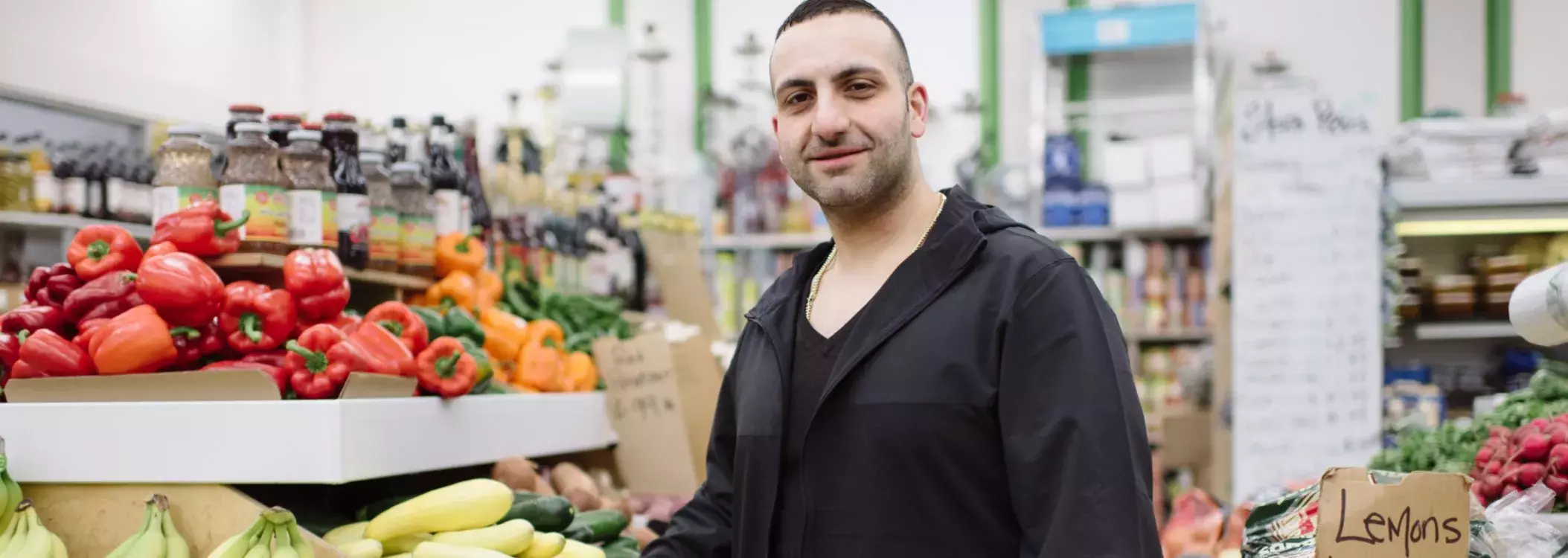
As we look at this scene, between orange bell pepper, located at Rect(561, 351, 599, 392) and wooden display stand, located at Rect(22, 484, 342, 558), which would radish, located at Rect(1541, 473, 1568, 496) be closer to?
wooden display stand, located at Rect(22, 484, 342, 558)

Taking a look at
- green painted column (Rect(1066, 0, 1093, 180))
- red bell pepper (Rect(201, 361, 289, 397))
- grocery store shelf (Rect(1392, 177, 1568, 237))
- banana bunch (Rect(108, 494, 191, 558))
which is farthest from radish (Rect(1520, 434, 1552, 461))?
green painted column (Rect(1066, 0, 1093, 180))

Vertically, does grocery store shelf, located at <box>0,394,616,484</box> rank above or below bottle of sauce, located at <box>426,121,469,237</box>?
below

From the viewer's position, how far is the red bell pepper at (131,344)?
2.30 metres

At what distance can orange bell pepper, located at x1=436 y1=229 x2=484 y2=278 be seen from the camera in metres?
3.44

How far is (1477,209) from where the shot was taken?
5340mm

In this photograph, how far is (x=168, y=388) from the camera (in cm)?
230

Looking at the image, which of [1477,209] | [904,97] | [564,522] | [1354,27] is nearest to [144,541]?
[564,522]

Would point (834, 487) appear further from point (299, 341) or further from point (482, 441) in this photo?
point (482, 441)

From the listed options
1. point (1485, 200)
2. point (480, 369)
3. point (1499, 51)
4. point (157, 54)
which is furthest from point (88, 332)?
point (1499, 51)

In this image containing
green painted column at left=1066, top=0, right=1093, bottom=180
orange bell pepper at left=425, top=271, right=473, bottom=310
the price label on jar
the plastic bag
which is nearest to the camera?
the plastic bag

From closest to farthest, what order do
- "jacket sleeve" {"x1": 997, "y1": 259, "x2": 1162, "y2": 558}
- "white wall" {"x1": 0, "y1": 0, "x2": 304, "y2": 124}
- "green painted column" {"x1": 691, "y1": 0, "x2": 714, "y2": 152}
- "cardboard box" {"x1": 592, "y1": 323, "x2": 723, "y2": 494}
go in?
"jacket sleeve" {"x1": 997, "y1": 259, "x2": 1162, "y2": 558} → "cardboard box" {"x1": 592, "y1": 323, "x2": 723, "y2": 494} → "white wall" {"x1": 0, "y1": 0, "x2": 304, "y2": 124} → "green painted column" {"x1": 691, "y1": 0, "x2": 714, "y2": 152}

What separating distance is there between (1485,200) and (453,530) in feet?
15.1

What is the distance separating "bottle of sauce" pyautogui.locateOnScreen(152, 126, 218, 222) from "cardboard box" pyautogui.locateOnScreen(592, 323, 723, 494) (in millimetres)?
1284

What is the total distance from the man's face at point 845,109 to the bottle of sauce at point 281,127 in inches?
63.4
